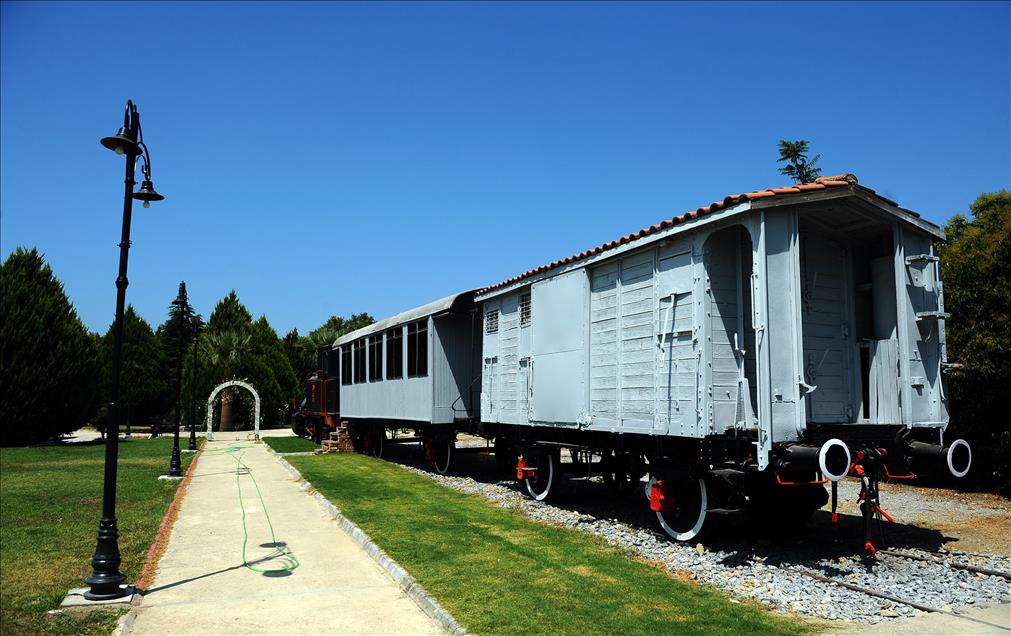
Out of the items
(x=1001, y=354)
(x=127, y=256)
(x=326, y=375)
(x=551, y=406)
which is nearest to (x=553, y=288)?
(x=551, y=406)

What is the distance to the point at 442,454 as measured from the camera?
17656 mm

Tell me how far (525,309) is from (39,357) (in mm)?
26861

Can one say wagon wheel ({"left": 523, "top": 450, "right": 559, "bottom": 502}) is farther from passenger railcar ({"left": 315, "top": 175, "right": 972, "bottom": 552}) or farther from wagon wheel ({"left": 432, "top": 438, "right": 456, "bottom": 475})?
wagon wheel ({"left": 432, "top": 438, "right": 456, "bottom": 475})

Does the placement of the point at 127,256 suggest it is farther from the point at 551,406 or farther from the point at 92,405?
the point at 92,405

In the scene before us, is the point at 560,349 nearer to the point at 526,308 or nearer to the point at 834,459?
the point at 526,308

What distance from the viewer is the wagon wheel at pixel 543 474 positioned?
12.2 m

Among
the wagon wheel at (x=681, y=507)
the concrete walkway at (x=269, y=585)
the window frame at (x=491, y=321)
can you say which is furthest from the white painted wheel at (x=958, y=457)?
the window frame at (x=491, y=321)

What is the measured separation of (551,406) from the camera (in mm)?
11367

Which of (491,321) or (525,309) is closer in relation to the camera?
(525,309)

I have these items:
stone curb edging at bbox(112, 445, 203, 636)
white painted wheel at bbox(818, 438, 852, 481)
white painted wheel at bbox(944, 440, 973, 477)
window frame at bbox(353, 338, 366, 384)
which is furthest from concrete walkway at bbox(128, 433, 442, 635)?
window frame at bbox(353, 338, 366, 384)

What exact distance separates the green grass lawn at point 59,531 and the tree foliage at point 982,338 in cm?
1259

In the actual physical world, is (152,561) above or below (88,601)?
below

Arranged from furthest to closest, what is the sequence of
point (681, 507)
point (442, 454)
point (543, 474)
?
1. point (442, 454)
2. point (543, 474)
3. point (681, 507)

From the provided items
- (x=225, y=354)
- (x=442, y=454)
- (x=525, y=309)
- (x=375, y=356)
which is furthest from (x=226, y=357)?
(x=525, y=309)
